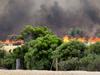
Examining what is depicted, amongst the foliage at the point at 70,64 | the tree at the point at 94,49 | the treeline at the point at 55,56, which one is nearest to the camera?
the treeline at the point at 55,56

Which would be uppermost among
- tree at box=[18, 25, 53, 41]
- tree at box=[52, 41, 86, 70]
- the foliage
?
tree at box=[18, 25, 53, 41]

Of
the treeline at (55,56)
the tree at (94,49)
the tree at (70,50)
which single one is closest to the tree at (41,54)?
the treeline at (55,56)

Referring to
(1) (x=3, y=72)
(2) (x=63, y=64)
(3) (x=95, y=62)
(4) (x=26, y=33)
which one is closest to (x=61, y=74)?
(1) (x=3, y=72)

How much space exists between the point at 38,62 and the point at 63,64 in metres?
4.17

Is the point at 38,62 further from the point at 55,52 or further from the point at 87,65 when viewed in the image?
the point at 87,65

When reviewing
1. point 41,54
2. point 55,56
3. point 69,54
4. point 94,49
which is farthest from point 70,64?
point 41,54

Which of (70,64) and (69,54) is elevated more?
(69,54)

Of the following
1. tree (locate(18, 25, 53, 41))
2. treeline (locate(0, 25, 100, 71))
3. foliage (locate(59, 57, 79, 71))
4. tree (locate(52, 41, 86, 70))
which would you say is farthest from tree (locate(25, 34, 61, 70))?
tree (locate(18, 25, 53, 41))

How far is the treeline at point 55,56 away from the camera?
26953 millimetres

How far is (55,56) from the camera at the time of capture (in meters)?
30.0

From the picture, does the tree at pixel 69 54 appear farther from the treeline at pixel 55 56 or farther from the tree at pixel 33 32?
the tree at pixel 33 32

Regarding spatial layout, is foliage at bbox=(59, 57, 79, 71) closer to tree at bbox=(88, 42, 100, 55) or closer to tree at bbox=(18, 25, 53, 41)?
tree at bbox=(88, 42, 100, 55)

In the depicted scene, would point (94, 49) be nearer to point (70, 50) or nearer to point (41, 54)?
point (70, 50)

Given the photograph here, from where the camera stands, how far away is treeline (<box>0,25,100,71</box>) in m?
27.0
